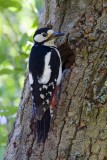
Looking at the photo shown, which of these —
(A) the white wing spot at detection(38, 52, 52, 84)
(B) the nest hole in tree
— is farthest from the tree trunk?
(A) the white wing spot at detection(38, 52, 52, 84)

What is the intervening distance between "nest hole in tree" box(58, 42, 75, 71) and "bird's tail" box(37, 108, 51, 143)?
0.49 metres

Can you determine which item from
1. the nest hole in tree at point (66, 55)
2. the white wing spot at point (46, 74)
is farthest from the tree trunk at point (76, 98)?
the white wing spot at point (46, 74)

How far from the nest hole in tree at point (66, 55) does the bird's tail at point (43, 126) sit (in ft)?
1.61

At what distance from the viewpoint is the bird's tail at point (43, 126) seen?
11.1 feet

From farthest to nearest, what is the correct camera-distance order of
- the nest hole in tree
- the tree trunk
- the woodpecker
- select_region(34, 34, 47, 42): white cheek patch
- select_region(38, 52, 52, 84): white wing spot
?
select_region(34, 34, 47, 42): white cheek patch, the nest hole in tree, select_region(38, 52, 52, 84): white wing spot, the woodpecker, the tree trunk

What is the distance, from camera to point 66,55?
386 cm

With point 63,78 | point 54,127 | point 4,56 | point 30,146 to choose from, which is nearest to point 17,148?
point 30,146

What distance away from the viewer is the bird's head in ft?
12.4

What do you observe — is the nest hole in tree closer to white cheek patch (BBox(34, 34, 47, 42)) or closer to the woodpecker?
the woodpecker

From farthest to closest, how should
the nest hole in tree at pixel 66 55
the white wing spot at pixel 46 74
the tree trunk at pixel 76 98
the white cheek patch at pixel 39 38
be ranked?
the white cheek patch at pixel 39 38 < the nest hole in tree at pixel 66 55 < the white wing spot at pixel 46 74 < the tree trunk at pixel 76 98

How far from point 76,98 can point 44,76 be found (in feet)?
1.23

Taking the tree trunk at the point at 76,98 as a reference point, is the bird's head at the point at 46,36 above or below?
above

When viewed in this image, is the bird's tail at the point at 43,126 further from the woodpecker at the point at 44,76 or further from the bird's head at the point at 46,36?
the bird's head at the point at 46,36

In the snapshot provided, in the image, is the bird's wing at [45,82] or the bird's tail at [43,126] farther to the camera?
the bird's wing at [45,82]
